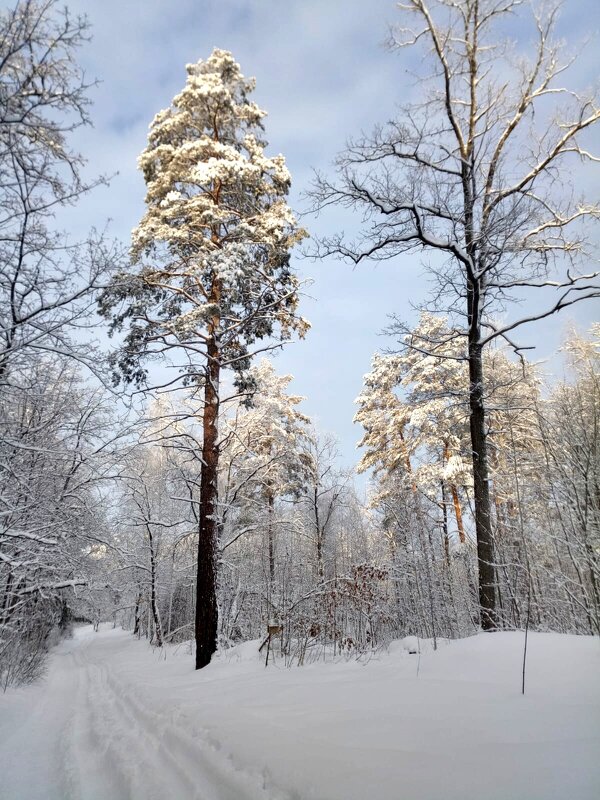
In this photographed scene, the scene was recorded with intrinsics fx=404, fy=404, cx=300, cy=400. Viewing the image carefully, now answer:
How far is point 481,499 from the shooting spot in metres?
7.75

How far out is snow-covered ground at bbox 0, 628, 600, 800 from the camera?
1863 millimetres

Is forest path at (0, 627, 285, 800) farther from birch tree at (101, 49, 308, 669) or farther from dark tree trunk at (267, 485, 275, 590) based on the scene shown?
dark tree trunk at (267, 485, 275, 590)

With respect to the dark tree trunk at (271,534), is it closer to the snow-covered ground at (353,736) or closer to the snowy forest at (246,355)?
the snowy forest at (246,355)

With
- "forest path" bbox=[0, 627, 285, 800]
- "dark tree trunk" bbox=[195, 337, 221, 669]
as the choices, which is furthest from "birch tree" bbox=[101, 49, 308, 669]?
"forest path" bbox=[0, 627, 285, 800]

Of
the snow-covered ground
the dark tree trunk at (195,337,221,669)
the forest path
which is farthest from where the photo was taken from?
the dark tree trunk at (195,337,221,669)

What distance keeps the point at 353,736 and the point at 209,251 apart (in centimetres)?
883

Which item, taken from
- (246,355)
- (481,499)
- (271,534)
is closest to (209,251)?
(246,355)

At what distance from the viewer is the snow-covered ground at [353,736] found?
6.11 feet

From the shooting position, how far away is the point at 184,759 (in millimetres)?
3076

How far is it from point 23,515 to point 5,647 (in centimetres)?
320

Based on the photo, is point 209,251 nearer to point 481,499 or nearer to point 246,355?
point 246,355

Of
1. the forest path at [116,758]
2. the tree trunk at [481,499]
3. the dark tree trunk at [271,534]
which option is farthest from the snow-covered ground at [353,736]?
the dark tree trunk at [271,534]

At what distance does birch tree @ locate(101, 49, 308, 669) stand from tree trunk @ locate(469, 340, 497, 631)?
4.33m

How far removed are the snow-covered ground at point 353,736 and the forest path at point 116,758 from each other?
0.05 feet
